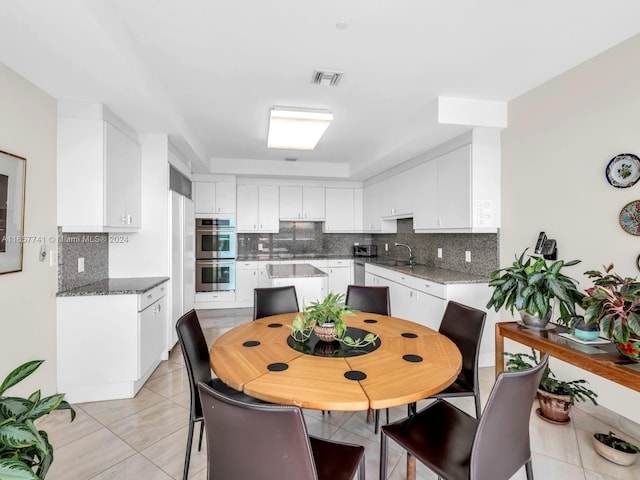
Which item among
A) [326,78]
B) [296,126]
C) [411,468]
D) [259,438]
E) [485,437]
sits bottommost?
[411,468]

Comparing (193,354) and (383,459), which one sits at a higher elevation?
(193,354)

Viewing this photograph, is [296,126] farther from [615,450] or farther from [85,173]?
[615,450]

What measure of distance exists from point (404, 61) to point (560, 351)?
209 cm

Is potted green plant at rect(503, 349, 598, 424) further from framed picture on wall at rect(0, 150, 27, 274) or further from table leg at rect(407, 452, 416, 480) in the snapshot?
framed picture on wall at rect(0, 150, 27, 274)

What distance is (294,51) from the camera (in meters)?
2.29

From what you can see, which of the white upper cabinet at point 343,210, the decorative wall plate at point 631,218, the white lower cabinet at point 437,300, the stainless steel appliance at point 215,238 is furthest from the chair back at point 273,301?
the white upper cabinet at point 343,210

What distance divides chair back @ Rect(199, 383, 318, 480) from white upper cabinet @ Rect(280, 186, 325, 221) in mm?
5035

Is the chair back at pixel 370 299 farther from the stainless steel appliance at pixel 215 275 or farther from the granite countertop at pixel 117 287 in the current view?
the stainless steel appliance at pixel 215 275

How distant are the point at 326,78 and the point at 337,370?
83.6 inches

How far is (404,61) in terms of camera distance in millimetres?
Result: 2410

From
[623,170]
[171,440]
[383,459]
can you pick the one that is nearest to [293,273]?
[171,440]

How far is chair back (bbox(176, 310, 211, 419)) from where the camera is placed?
1815 millimetres

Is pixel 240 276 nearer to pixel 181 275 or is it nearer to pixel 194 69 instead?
pixel 181 275

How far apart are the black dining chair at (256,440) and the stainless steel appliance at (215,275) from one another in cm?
460
